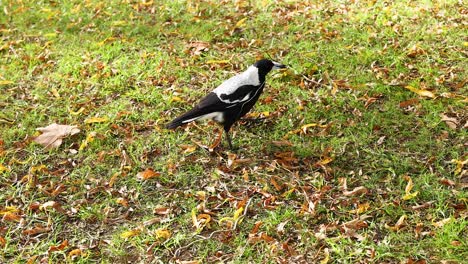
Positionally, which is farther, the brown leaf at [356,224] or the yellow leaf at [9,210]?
the yellow leaf at [9,210]

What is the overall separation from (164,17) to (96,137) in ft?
9.94

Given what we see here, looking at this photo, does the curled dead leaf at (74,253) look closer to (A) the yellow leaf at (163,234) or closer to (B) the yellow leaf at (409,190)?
(A) the yellow leaf at (163,234)

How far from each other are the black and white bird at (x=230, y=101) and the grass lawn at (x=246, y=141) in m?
0.41

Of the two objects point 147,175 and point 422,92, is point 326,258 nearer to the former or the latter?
point 147,175

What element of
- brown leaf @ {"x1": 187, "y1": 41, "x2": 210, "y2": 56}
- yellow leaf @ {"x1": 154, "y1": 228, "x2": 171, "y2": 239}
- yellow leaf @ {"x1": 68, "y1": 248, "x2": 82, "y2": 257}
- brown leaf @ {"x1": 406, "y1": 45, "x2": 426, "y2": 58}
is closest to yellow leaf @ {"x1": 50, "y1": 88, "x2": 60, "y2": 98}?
brown leaf @ {"x1": 187, "y1": 41, "x2": 210, "y2": 56}

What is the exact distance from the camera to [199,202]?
4293mm

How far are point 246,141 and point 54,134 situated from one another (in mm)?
1998

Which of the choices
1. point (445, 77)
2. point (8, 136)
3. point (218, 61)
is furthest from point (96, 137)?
point (445, 77)

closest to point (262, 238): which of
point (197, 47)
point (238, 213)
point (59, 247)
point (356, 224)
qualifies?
point (238, 213)

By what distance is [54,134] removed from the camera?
518cm

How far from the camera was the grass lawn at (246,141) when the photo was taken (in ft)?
12.7

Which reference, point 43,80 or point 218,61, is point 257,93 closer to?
point 218,61

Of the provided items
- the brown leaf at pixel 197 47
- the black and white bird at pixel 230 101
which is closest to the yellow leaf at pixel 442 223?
the black and white bird at pixel 230 101

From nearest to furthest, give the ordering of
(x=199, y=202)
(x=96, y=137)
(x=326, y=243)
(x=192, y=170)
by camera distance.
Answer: (x=326, y=243) → (x=199, y=202) → (x=192, y=170) → (x=96, y=137)
